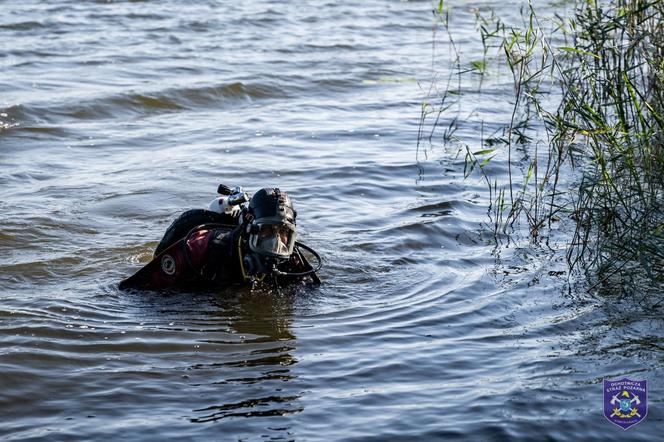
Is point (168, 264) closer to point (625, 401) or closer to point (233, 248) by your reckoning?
point (233, 248)

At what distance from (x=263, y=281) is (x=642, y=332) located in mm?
2088

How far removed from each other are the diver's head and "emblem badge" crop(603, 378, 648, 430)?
1.69 m

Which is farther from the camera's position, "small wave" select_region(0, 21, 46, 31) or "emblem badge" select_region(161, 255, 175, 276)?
"small wave" select_region(0, 21, 46, 31)

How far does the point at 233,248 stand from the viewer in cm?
557

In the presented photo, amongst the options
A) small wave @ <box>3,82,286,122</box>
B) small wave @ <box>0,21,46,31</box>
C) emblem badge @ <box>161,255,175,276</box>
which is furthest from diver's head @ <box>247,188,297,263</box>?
small wave @ <box>0,21,46,31</box>

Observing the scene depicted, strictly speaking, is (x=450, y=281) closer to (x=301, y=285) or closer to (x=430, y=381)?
(x=301, y=285)

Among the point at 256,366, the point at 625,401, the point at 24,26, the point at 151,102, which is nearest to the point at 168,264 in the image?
the point at 256,366

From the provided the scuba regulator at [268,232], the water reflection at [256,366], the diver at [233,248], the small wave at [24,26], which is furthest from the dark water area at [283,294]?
the small wave at [24,26]

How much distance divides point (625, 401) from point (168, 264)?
2.50 meters

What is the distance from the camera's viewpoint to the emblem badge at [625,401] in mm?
4559

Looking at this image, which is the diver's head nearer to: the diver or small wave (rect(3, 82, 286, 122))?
A: the diver

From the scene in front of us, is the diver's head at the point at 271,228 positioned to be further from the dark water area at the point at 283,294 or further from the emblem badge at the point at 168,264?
the emblem badge at the point at 168,264

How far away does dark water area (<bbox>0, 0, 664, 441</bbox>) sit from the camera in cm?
461

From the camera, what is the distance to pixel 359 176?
8945mm
